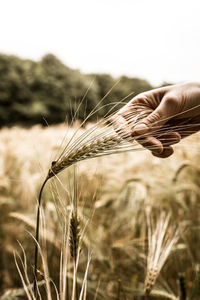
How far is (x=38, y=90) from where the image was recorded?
50.2 feet

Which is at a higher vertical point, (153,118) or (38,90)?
(38,90)

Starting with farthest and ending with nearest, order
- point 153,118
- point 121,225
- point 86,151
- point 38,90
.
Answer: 1. point 38,90
2. point 121,225
3. point 153,118
4. point 86,151

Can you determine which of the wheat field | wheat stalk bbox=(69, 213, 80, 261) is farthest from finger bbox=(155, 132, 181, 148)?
the wheat field

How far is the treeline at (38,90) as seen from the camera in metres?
13.7

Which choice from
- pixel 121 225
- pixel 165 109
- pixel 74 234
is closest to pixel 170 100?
pixel 165 109

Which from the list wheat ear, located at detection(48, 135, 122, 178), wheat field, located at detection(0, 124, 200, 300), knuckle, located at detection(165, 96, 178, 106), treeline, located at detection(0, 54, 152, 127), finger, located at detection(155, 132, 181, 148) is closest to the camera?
wheat ear, located at detection(48, 135, 122, 178)

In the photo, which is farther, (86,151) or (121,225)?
(121,225)

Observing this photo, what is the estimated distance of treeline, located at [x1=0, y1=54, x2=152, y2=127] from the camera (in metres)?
13.7

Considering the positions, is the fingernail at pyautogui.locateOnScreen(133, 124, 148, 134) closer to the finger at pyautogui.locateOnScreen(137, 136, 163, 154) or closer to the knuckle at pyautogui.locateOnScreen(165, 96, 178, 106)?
the finger at pyautogui.locateOnScreen(137, 136, 163, 154)

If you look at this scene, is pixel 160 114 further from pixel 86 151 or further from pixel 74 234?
pixel 74 234

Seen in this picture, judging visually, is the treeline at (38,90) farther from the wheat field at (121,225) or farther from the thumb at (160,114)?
the thumb at (160,114)

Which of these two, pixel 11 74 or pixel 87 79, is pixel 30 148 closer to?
pixel 11 74

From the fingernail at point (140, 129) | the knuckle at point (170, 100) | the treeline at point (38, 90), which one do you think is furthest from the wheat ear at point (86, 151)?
the treeline at point (38, 90)

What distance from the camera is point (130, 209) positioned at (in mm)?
1409
